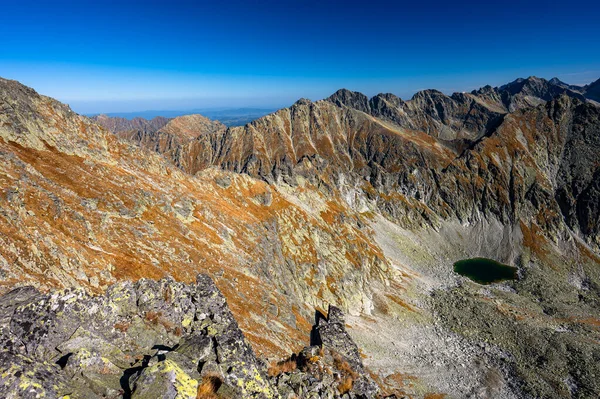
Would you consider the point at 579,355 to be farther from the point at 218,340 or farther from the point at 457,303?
the point at 218,340

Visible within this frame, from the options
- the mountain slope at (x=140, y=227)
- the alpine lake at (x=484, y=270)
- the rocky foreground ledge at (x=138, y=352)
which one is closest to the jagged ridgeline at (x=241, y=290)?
the rocky foreground ledge at (x=138, y=352)

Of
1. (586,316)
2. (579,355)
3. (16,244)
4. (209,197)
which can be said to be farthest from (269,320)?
(586,316)

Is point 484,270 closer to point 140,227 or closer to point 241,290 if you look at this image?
point 241,290

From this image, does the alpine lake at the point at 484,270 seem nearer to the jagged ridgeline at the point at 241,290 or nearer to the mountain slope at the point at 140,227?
the jagged ridgeline at the point at 241,290

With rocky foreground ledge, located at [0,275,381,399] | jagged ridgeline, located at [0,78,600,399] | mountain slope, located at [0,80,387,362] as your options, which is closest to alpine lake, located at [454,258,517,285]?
jagged ridgeline, located at [0,78,600,399]

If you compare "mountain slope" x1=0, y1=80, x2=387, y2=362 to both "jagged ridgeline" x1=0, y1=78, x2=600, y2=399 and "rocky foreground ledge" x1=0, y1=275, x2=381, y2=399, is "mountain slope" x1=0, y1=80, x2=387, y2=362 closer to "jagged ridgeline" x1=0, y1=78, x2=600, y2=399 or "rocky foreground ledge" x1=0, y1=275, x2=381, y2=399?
"jagged ridgeline" x1=0, y1=78, x2=600, y2=399
